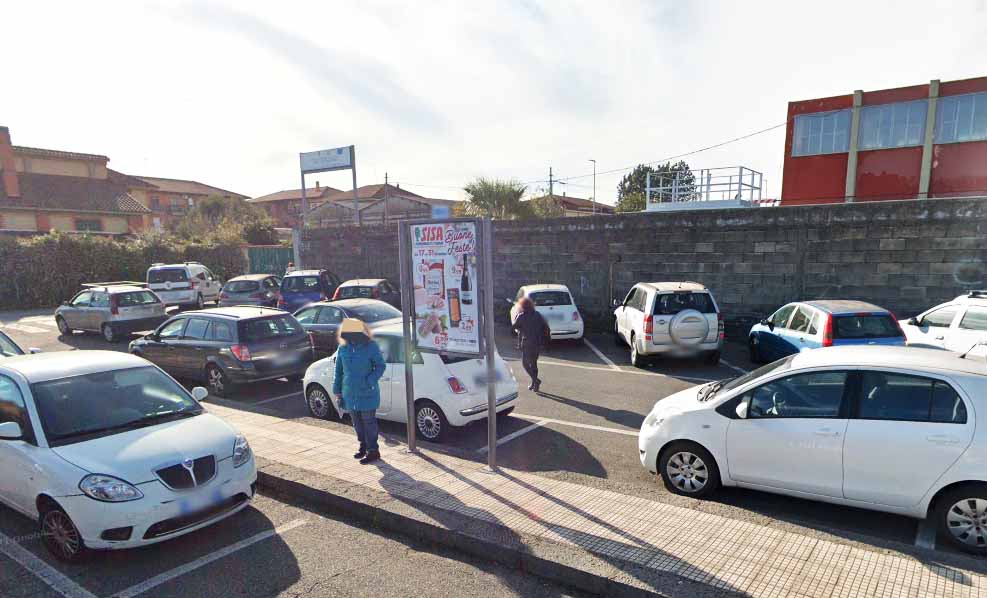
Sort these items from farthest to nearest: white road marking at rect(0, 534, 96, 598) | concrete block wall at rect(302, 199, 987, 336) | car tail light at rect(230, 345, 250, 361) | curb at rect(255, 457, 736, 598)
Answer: concrete block wall at rect(302, 199, 987, 336) < car tail light at rect(230, 345, 250, 361) < white road marking at rect(0, 534, 96, 598) < curb at rect(255, 457, 736, 598)

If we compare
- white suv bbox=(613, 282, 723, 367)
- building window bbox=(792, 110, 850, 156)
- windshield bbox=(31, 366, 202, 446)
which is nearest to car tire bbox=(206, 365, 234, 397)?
windshield bbox=(31, 366, 202, 446)

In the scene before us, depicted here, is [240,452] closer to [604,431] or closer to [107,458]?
[107,458]

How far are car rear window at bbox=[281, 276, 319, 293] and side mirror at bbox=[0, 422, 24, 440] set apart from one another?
43.6 feet

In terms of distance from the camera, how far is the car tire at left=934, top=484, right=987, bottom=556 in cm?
411

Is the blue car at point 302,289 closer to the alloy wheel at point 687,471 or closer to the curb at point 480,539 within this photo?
the curb at point 480,539

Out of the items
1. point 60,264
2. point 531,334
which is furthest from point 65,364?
point 60,264

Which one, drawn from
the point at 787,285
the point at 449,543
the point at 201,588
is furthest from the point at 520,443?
the point at 787,285

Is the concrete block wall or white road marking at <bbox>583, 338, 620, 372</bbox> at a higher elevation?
the concrete block wall

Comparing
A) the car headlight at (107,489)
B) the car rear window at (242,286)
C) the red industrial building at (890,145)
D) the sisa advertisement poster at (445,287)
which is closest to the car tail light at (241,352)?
the sisa advertisement poster at (445,287)

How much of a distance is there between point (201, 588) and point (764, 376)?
4.98 m

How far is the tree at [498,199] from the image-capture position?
28.9 m

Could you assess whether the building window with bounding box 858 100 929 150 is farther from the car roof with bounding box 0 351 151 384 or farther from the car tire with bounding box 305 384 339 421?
the car roof with bounding box 0 351 151 384

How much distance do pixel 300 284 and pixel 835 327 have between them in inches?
583

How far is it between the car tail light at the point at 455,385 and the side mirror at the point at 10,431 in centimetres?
415
